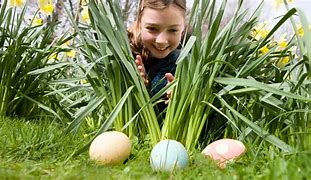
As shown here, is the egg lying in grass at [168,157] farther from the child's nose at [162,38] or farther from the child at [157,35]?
the child's nose at [162,38]

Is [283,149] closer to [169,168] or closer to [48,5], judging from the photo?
[169,168]

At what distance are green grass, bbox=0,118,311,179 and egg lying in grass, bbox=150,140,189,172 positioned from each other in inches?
1.1

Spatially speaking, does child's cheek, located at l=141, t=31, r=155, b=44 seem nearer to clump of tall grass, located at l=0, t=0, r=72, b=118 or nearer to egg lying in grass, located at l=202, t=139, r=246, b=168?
clump of tall grass, located at l=0, t=0, r=72, b=118

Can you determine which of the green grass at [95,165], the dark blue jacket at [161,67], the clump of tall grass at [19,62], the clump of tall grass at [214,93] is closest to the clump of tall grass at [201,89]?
the clump of tall grass at [214,93]

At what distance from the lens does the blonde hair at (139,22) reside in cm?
230

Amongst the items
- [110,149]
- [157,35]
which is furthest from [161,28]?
[110,149]

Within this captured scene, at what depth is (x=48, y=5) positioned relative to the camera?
3592 millimetres

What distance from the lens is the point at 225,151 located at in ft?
5.34

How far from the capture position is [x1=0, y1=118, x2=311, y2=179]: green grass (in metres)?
1.21

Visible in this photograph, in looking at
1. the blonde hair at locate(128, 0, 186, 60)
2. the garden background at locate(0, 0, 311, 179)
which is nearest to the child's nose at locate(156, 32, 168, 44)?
the blonde hair at locate(128, 0, 186, 60)

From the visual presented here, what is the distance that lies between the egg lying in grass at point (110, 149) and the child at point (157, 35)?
51cm

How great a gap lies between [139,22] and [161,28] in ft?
0.84

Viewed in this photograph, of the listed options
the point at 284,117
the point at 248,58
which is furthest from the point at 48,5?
the point at 284,117

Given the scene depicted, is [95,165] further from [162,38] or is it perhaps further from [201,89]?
[162,38]
